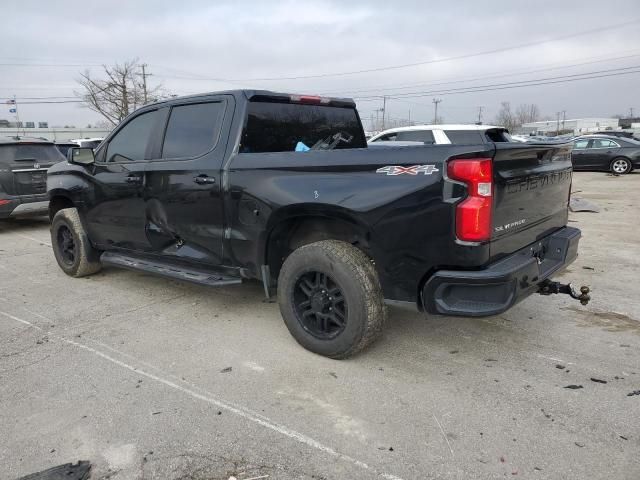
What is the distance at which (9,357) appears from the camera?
3.74 metres

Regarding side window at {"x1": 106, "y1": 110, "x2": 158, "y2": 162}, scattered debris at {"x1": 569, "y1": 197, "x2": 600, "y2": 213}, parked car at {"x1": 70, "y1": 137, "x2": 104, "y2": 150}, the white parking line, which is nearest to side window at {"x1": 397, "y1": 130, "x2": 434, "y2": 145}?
scattered debris at {"x1": 569, "y1": 197, "x2": 600, "y2": 213}

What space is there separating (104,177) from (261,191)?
2.29 meters

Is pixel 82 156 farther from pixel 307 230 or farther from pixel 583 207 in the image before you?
pixel 583 207

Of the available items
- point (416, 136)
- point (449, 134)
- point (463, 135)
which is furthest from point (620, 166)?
point (416, 136)

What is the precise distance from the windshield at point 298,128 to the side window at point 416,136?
6647 millimetres

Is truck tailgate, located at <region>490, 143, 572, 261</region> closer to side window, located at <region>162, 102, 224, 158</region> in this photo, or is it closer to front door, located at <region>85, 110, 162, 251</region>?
side window, located at <region>162, 102, 224, 158</region>

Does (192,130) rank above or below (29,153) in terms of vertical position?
above

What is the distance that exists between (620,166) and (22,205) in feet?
65.8

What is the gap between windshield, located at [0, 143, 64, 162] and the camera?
8633mm

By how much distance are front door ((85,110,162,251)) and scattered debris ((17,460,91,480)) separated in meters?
2.57

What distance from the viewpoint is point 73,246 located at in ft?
→ 19.3

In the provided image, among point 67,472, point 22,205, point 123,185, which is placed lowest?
point 67,472

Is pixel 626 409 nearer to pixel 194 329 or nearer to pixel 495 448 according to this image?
pixel 495 448

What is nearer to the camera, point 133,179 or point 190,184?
point 190,184
